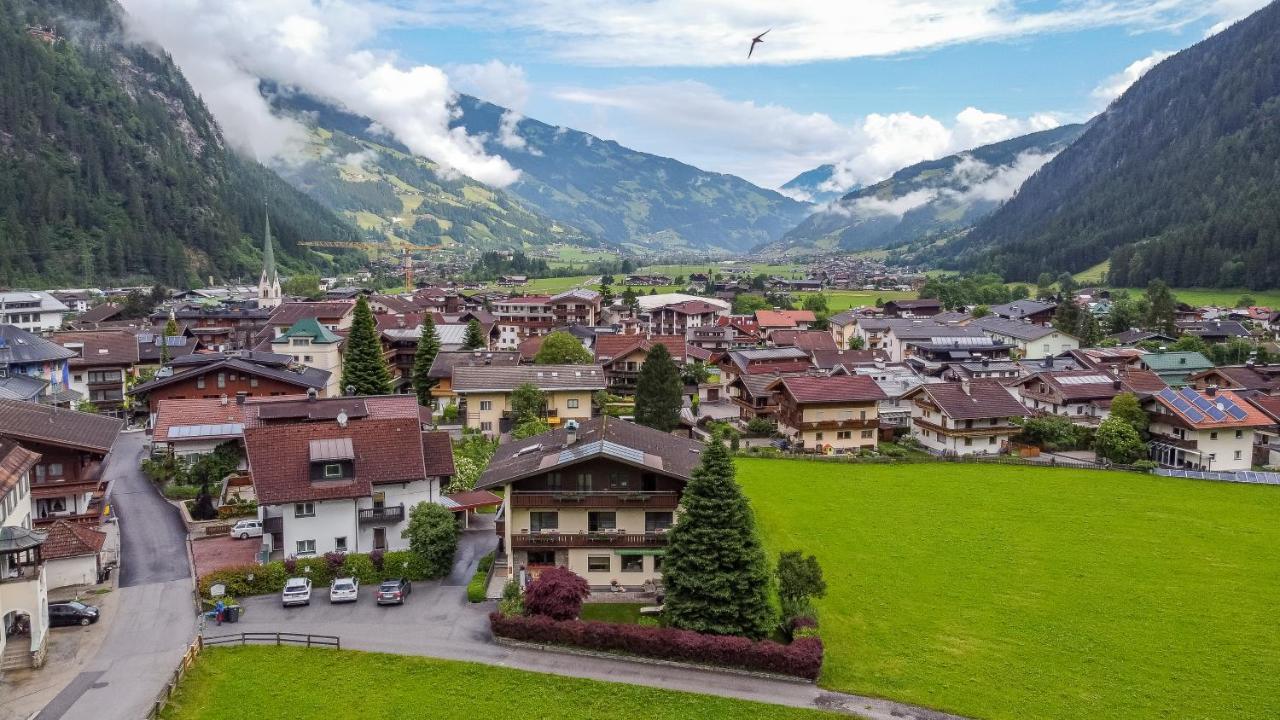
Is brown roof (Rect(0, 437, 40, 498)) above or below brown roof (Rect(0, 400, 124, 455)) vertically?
below

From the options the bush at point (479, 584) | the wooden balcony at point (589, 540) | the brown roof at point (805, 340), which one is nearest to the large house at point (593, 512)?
the wooden balcony at point (589, 540)

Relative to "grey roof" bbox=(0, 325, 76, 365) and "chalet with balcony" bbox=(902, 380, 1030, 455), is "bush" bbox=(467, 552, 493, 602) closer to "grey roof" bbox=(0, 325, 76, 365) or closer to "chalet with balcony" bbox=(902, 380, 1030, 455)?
"chalet with balcony" bbox=(902, 380, 1030, 455)

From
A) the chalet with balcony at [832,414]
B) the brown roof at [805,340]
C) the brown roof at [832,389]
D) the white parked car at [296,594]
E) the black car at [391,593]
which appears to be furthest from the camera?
the brown roof at [805,340]

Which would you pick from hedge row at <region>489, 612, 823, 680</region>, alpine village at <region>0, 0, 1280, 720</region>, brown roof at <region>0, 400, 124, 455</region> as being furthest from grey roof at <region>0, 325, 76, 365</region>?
hedge row at <region>489, 612, 823, 680</region>

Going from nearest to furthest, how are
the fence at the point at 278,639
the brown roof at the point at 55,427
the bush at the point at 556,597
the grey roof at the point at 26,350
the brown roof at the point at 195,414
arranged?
the fence at the point at 278,639, the bush at the point at 556,597, the brown roof at the point at 55,427, the brown roof at the point at 195,414, the grey roof at the point at 26,350

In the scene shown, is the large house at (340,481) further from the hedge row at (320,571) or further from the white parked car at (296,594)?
the white parked car at (296,594)

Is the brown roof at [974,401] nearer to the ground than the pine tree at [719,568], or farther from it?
farther from it

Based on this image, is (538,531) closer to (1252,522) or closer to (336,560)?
(336,560)
